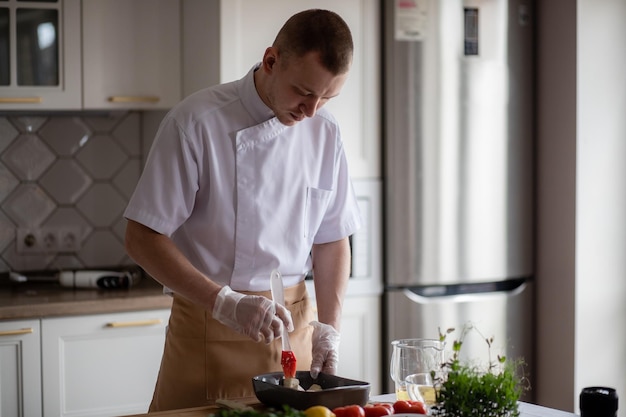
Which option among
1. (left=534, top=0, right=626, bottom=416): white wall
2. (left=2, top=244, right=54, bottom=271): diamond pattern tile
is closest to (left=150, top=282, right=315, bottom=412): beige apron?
(left=2, top=244, right=54, bottom=271): diamond pattern tile

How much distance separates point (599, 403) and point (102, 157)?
7.18 feet

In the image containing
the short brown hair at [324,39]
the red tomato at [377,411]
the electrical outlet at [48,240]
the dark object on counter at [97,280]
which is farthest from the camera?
the electrical outlet at [48,240]

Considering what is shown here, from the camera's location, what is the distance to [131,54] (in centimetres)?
314

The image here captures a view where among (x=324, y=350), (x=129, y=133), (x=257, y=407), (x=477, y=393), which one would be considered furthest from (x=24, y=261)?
(x=477, y=393)

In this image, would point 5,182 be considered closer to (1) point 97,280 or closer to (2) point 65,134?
(2) point 65,134

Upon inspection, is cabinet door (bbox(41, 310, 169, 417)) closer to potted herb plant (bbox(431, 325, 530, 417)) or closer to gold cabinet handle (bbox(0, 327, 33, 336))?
gold cabinet handle (bbox(0, 327, 33, 336))

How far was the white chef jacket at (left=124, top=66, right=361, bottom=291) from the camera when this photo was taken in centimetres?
201

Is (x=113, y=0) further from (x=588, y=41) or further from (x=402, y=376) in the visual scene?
(x=402, y=376)

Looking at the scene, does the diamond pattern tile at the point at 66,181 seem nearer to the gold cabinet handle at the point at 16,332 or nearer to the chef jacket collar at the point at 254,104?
the gold cabinet handle at the point at 16,332

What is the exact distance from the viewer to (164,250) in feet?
6.49

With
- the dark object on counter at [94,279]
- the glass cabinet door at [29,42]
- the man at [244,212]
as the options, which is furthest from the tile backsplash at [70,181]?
the man at [244,212]

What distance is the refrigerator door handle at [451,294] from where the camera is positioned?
321cm

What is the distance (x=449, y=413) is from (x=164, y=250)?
71 cm

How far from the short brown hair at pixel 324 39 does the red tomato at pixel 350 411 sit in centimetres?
66
